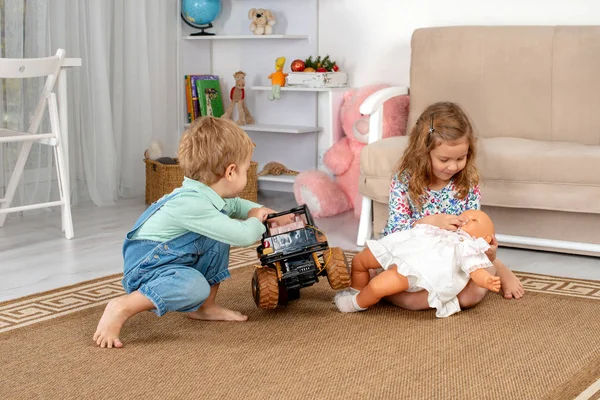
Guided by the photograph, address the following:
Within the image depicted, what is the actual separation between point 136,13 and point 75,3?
340mm

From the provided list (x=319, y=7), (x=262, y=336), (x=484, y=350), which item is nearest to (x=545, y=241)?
(x=484, y=350)

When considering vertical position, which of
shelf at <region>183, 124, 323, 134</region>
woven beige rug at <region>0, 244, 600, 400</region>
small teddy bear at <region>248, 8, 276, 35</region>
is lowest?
woven beige rug at <region>0, 244, 600, 400</region>

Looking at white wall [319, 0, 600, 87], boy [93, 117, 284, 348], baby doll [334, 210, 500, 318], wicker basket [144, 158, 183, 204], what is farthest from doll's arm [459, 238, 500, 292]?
wicker basket [144, 158, 183, 204]

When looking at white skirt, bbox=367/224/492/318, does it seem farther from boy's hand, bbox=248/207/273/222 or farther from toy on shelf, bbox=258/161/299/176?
toy on shelf, bbox=258/161/299/176

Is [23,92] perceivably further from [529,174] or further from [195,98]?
[529,174]

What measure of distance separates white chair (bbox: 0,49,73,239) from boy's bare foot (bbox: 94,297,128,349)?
106 centimetres

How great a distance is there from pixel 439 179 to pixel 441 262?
37 cm

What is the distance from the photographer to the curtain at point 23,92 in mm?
3098

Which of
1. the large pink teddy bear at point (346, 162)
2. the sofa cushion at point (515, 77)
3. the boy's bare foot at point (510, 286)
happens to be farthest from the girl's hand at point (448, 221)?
the large pink teddy bear at point (346, 162)

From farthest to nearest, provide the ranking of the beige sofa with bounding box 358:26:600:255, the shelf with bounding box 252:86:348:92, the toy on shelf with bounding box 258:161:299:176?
the toy on shelf with bounding box 258:161:299:176 < the shelf with bounding box 252:86:348:92 < the beige sofa with bounding box 358:26:600:255

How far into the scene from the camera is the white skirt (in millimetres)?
1830

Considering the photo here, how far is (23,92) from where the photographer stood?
319cm

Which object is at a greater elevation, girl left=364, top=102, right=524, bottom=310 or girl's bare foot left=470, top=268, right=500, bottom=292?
girl left=364, top=102, right=524, bottom=310

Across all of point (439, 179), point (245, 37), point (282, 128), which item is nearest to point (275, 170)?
point (282, 128)
